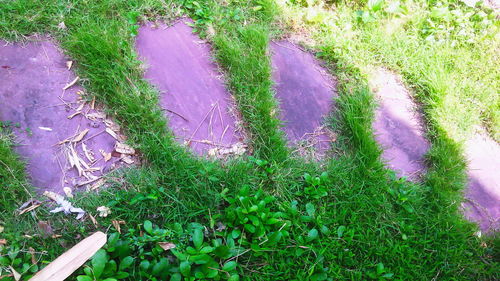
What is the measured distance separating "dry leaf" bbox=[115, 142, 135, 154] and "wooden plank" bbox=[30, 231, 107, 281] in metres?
0.62

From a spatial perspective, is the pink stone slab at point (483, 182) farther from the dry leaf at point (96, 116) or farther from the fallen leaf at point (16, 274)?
the fallen leaf at point (16, 274)

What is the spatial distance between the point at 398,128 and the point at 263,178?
1233mm

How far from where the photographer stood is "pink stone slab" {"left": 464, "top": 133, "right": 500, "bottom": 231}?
9.12 ft

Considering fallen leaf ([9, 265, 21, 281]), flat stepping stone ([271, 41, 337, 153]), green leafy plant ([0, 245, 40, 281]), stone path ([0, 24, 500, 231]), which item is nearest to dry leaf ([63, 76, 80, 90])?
stone path ([0, 24, 500, 231])

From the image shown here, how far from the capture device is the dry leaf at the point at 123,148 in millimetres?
2600

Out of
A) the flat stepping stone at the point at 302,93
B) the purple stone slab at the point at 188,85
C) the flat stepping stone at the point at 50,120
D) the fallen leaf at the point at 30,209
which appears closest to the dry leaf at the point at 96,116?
the flat stepping stone at the point at 50,120

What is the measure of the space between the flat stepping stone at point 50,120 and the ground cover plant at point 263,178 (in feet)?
0.32

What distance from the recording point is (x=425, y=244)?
8.29 ft

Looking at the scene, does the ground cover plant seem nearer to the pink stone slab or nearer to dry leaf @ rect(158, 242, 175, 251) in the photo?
dry leaf @ rect(158, 242, 175, 251)

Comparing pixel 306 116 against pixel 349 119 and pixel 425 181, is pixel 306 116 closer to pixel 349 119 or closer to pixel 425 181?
pixel 349 119

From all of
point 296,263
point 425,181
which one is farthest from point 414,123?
point 296,263

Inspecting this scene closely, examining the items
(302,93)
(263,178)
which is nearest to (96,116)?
(263,178)

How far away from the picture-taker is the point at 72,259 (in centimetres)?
205

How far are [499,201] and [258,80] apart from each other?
78.8 inches
